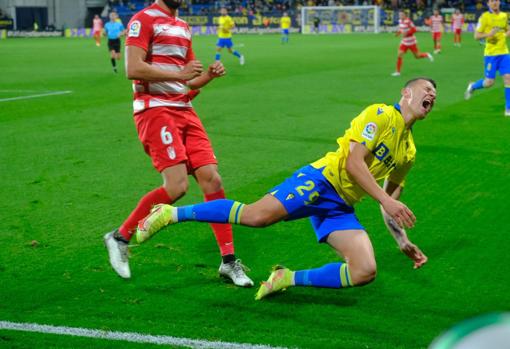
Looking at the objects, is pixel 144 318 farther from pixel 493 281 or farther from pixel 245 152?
pixel 245 152

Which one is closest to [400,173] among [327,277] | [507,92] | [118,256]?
[327,277]

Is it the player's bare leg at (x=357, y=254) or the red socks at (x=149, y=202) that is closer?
the player's bare leg at (x=357, y=254)

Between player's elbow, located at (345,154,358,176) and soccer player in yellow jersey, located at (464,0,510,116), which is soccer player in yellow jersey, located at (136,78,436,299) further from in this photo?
soccer player in yellow jersey, located at (464,0,510,116)

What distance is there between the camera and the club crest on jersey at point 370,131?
4547 mm

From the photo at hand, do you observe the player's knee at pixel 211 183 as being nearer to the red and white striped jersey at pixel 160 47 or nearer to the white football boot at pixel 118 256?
the red and white striped jersey at pixel 160 47

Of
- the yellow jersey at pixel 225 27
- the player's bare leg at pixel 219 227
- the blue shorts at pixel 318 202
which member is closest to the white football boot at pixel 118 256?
the player's bare leg at pixel 219 227

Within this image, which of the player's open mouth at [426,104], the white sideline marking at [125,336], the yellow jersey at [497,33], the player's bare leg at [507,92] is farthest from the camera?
the yellow jersey at [497,33]

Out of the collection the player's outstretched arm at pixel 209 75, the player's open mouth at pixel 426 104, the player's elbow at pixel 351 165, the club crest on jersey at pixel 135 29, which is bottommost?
the player's elbow at pixel 351 165

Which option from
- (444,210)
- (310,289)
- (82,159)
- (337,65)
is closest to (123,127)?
(82,159)

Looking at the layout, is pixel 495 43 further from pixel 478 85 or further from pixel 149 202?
pixel 149 202

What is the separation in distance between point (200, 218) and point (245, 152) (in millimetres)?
5939

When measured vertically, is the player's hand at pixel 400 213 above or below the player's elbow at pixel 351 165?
below

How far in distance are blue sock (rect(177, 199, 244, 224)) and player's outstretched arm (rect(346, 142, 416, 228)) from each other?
2.49 ft

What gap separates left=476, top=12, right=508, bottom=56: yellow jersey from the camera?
14406 mm
